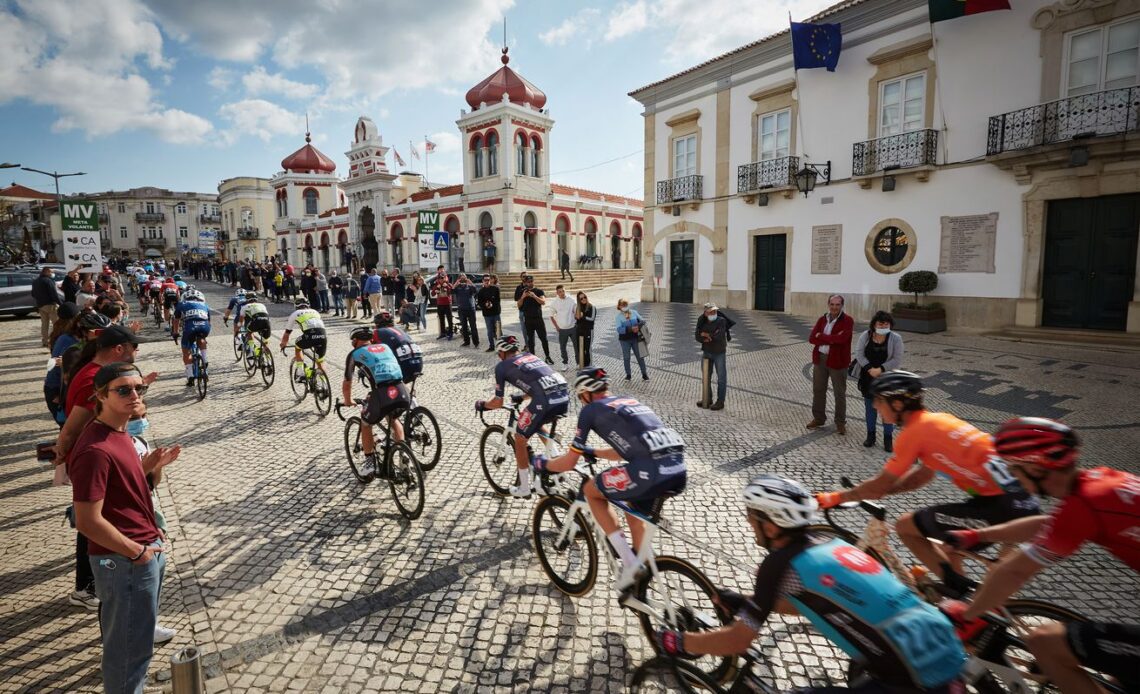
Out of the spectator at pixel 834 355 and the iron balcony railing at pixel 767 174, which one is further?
the iron balcony railing at pixel 767 174

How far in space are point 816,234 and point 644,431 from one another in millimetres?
16862

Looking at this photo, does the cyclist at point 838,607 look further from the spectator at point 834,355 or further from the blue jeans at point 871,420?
the spectator at point 834,355

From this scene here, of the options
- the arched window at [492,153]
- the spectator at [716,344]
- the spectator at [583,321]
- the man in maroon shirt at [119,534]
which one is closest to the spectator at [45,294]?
the spectator at [583,321]

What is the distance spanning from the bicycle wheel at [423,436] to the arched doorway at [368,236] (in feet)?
125

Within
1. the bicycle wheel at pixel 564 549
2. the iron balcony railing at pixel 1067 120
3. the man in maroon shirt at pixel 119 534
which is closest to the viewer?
the man in maroon shirt at pixel 119 534

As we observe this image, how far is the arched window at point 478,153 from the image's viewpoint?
106 feet

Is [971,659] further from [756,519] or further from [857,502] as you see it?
[756,519]

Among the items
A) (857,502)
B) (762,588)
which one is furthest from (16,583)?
(857,502)

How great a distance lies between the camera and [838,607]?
210cm

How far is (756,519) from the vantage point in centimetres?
239

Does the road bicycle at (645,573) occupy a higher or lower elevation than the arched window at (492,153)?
lower

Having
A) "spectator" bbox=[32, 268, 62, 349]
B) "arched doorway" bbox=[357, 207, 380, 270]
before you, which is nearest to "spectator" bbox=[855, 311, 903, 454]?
"spectator" bbox=[32, 268, 62, 349]

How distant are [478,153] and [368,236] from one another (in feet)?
45.4

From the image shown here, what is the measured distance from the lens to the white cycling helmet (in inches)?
89.0
